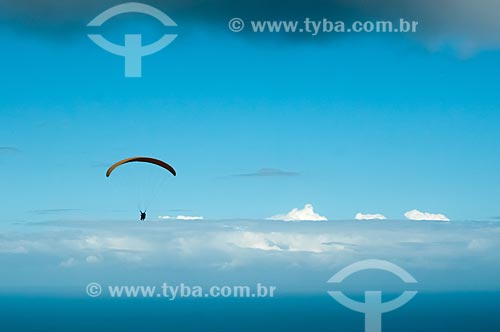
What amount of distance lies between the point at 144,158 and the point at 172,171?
356 centimetres

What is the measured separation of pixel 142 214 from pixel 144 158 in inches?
199

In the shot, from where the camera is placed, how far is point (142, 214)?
63375 mm

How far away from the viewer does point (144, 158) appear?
65000 millimetres

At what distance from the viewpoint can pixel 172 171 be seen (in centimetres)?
6291

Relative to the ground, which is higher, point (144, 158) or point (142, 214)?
point (144, 158)

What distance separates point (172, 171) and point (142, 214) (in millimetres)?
4509
